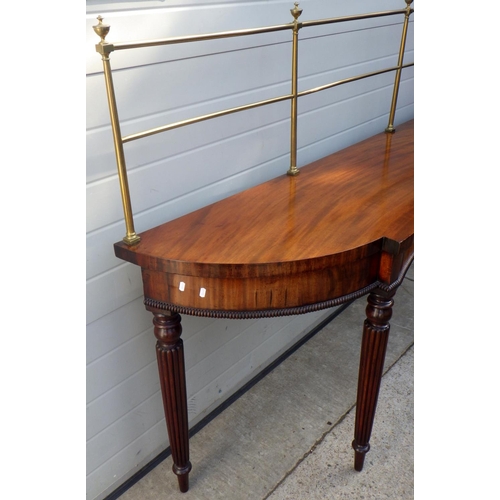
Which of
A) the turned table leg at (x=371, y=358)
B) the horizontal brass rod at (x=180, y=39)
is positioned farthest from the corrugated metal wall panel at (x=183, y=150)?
the turned table leg at (x=371, y=358)

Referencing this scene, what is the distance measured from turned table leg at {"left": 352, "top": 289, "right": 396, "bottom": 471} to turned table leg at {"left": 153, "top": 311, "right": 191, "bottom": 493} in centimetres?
51

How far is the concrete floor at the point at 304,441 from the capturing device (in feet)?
5.50

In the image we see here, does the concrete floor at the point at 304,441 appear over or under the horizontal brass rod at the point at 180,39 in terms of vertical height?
under

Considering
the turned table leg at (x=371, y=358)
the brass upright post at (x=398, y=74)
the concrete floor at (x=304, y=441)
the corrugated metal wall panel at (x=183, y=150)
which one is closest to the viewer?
the corrugated metal wall panel at (x=183, y=150)

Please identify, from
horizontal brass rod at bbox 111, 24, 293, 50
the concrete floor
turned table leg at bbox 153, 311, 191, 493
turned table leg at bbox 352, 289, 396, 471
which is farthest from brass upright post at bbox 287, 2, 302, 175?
the concrete floor

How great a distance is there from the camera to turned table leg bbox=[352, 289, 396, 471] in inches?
55.5

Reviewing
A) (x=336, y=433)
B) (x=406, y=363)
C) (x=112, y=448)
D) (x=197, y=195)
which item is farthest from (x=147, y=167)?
(x=406, y=363)

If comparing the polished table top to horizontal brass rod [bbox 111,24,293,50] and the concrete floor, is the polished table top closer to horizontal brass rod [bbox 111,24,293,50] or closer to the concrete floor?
horizontal brass rod [bbox 111,24,293,50]

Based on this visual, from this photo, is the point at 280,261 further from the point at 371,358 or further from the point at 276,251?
the point at 371,358

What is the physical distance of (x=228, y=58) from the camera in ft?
5.03

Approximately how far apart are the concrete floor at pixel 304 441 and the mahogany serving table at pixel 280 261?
0.41 ft

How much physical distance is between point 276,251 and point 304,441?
92 cm

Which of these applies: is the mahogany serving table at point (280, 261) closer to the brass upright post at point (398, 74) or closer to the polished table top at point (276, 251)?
the polished table top at point (276, 251)
